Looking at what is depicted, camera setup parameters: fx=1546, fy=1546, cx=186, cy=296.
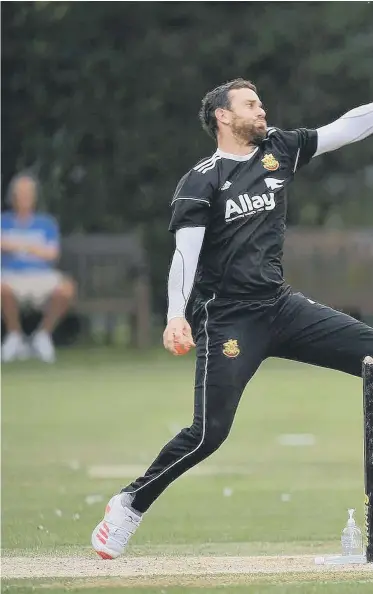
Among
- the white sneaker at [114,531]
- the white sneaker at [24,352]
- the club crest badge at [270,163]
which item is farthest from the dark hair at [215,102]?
the white sneaker at [24,352]

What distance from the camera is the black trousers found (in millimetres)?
7332

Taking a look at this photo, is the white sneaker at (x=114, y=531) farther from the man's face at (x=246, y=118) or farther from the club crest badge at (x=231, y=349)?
the man's face at (x=246, y=118)

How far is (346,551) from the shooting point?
23.9 ft

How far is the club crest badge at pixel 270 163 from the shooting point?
7.51m

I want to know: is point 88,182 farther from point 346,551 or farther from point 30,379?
point 346,551

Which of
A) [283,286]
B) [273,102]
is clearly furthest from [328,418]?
[273,102]

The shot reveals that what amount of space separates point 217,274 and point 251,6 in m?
15.1

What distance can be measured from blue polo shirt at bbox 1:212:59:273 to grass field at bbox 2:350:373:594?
2.46 meters

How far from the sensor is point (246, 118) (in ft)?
24.8

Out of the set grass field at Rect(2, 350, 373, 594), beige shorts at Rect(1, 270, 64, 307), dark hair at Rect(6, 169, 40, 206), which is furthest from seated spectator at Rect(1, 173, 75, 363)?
dark hair at Rect(6, 169, 40, 206)

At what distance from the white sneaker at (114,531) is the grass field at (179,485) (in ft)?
0.27

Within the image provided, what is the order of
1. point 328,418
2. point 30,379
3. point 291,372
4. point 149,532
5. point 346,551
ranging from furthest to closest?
point 291,372 < point 30,379 < point 328,418 < point 149,532 < point 346,551

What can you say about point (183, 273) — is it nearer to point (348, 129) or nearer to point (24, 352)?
point (348, 129)

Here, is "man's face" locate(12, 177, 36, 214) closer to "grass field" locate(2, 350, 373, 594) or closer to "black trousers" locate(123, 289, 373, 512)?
"grass field" locate(2, 350, 373, 594)
